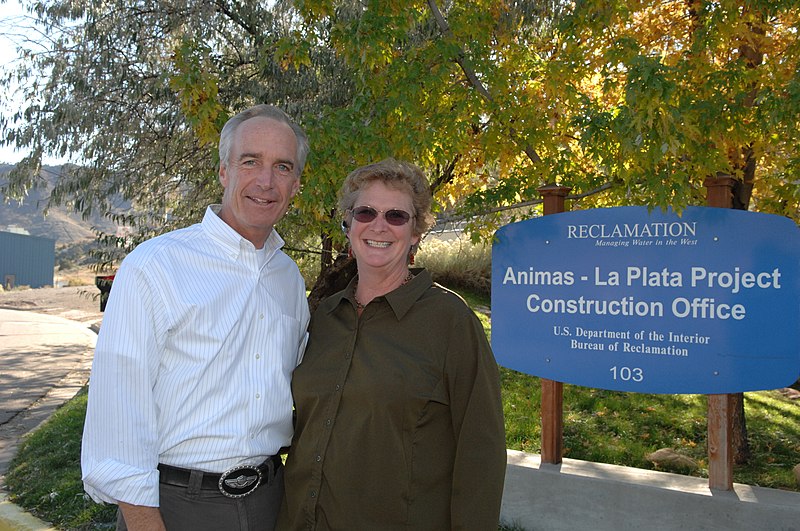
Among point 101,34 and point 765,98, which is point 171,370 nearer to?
point 765,98

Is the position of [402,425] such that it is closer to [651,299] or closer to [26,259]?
[651,299]

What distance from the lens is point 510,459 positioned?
494cm

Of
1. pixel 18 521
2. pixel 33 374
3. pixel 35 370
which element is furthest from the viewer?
pixel 35 370

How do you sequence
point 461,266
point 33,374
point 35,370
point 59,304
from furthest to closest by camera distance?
point 59,304
point 461,266
point 35,370
point 33,374

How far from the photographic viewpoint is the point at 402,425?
231 centimetres

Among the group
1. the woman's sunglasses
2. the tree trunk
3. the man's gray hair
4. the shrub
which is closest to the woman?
the woman's sunglasses

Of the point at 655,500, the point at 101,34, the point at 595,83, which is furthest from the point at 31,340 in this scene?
the point at 655,500

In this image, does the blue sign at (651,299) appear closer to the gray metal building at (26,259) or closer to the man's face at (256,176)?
the man's face at (256,176)

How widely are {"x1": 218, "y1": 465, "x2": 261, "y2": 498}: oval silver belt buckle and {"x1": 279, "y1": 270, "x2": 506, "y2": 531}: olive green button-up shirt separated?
149 mm

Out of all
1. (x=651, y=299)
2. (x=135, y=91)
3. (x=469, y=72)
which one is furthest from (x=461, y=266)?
(x=651, y=299)

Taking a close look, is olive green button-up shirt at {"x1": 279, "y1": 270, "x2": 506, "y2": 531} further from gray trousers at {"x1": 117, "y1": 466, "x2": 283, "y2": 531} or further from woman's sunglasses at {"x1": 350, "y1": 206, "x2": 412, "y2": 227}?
woman's sunglasses at {"x1": 350, "y1": 206, "x2": 412, "y2": 227}

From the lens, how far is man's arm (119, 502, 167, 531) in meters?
2.18

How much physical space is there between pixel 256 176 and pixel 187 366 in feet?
2.25

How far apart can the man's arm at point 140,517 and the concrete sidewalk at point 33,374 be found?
11.4 ft
